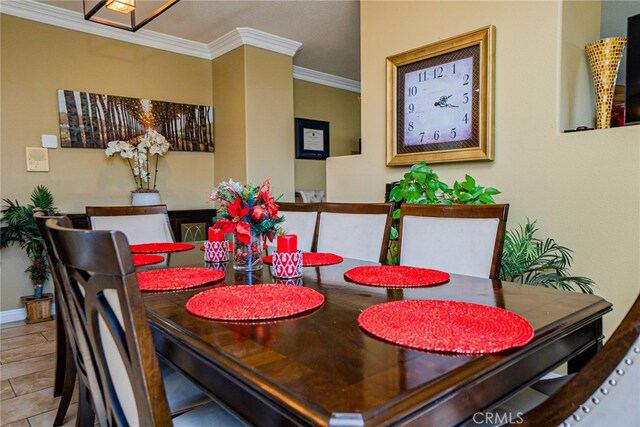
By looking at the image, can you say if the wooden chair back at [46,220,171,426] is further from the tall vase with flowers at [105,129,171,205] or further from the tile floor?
the tall vase with flowers at [105,129,171,205]

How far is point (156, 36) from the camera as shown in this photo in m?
3.80

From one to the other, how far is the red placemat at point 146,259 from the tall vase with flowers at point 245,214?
0.40 meters

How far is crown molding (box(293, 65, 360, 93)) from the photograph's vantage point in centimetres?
482

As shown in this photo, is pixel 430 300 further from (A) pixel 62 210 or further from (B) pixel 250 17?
(A) pixel 62 210

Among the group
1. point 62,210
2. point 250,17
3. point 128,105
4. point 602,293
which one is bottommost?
point 602,293

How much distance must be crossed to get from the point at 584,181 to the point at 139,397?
6.90 ft

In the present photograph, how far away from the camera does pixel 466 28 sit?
A: 2.41 metres

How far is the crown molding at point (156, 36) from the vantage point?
3.18 metres

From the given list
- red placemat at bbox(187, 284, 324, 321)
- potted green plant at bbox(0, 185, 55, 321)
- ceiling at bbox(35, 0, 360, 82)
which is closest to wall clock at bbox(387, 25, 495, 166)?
ceiling at bbox(35, 0, 360, 82)

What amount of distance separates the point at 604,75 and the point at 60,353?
3037mm

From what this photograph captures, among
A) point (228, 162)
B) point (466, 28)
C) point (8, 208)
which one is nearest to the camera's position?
point (466, 28)

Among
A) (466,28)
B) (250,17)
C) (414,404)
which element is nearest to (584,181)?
(466,28)

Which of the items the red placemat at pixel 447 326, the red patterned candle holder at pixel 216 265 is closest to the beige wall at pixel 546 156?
the red placemat at pixel 447 326

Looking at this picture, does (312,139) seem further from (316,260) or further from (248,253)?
(248,253)
